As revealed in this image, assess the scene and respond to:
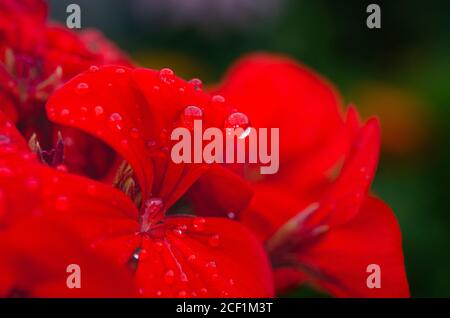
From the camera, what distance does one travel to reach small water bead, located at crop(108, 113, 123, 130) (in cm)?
39

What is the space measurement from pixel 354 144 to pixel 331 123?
9.6 inches

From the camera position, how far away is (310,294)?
1.14 m

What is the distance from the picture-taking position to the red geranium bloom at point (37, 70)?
0.46 m

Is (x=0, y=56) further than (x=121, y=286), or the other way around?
(x=0, y=56)

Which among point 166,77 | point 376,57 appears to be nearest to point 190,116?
point 166,77

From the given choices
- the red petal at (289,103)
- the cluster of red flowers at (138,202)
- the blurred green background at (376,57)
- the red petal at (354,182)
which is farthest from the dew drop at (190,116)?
the blurred green background at (376,57)

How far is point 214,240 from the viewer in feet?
1.33

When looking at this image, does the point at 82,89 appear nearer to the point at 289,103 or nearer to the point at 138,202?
the point at 138,202

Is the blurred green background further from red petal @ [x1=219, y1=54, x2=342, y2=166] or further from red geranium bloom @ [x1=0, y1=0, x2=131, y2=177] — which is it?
→ red geranium bloom @ [x1=0, y1=0, x2=131, y2=177]

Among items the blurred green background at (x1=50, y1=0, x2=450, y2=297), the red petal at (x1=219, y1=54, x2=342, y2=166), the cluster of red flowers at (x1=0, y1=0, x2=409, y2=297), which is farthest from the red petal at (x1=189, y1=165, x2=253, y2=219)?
the blurred green background at (x1=50, y1=0, x2=450, y2=297)

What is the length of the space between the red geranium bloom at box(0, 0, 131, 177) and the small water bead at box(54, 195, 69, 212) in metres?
0.09
